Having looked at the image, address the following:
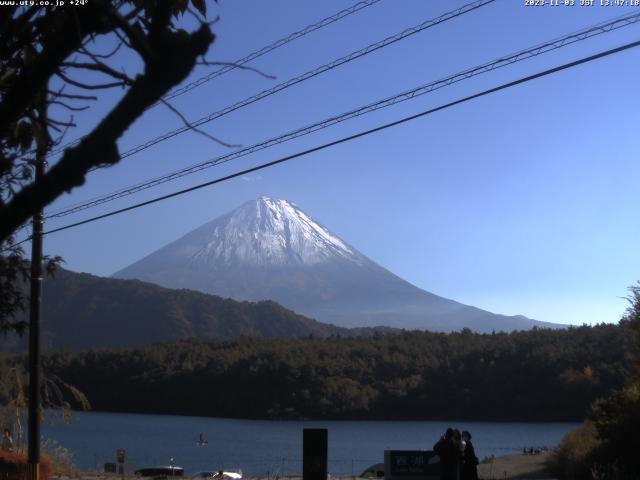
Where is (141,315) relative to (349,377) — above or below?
above

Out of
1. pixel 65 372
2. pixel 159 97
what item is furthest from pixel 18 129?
pixel 65 372

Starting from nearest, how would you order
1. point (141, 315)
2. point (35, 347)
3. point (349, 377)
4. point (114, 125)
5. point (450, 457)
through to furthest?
1. point (114, 125)
2. point (450, 457)
3. point (35, 347)
4. point (349, 377)
5. point (141, 315)

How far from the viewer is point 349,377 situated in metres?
87.7

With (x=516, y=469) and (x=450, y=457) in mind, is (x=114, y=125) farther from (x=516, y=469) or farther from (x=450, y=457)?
(x=516, y=469)

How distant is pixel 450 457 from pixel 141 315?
153m

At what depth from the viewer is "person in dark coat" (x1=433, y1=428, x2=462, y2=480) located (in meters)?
14.4

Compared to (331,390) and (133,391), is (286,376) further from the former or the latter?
(133,391)

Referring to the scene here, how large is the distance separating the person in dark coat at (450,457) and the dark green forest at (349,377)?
→ 49378mm

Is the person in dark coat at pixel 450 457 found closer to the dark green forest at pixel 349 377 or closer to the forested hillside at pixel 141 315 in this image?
the dark green forest at pixel 349 377

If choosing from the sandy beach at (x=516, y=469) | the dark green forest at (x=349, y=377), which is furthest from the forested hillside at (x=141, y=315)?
the sandy beach at (x=516, y=469)

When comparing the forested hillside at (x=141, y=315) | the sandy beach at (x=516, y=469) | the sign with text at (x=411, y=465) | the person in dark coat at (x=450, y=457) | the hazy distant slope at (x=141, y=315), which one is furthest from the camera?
the hazy distant slope at (x=141, y=315)

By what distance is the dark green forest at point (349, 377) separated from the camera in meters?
68.1

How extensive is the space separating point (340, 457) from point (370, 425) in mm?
27324

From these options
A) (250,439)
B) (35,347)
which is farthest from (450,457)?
(250,439)
